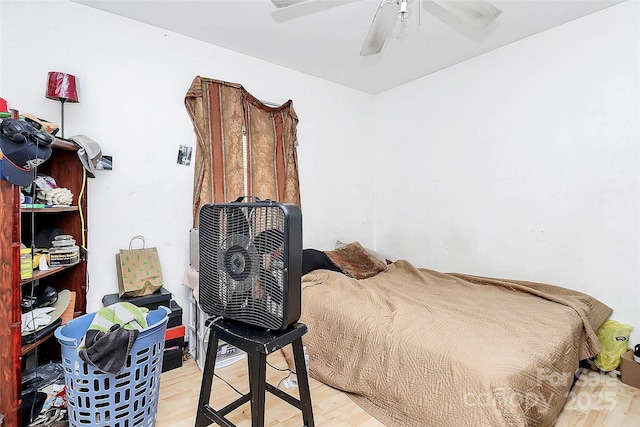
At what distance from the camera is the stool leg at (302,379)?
132 cm

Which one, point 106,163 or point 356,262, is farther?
point 356,262

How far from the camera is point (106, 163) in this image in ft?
7.20

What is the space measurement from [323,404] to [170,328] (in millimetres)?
1090

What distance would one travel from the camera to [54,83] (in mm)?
1907

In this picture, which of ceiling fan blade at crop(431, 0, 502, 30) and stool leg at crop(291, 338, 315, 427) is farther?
ceiling fan blade at crop(431, 0, 502, 30)

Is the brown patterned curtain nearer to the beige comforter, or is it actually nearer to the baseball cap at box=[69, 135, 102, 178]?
the baseball cap at box=[69, 135, 102, 178]

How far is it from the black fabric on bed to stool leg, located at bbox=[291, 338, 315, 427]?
1372 millimetres

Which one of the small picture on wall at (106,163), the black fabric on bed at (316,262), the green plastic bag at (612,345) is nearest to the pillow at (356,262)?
the black fabric on bed at (316,262)

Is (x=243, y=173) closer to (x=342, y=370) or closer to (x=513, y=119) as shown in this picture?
(x=342, y=370)

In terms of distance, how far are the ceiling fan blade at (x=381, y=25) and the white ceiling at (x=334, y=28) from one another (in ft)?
1.19

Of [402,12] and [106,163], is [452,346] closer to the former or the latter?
[402,12]

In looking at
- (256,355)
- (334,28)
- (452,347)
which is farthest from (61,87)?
(452,347)

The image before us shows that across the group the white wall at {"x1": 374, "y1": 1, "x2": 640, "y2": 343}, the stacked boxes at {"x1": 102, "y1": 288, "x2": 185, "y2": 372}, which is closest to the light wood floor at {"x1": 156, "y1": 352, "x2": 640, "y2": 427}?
the stacked boxes at {"x1": 102, "y1": 288, "x2": 185, "y2": 372}

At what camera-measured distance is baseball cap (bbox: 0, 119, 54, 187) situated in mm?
1248
